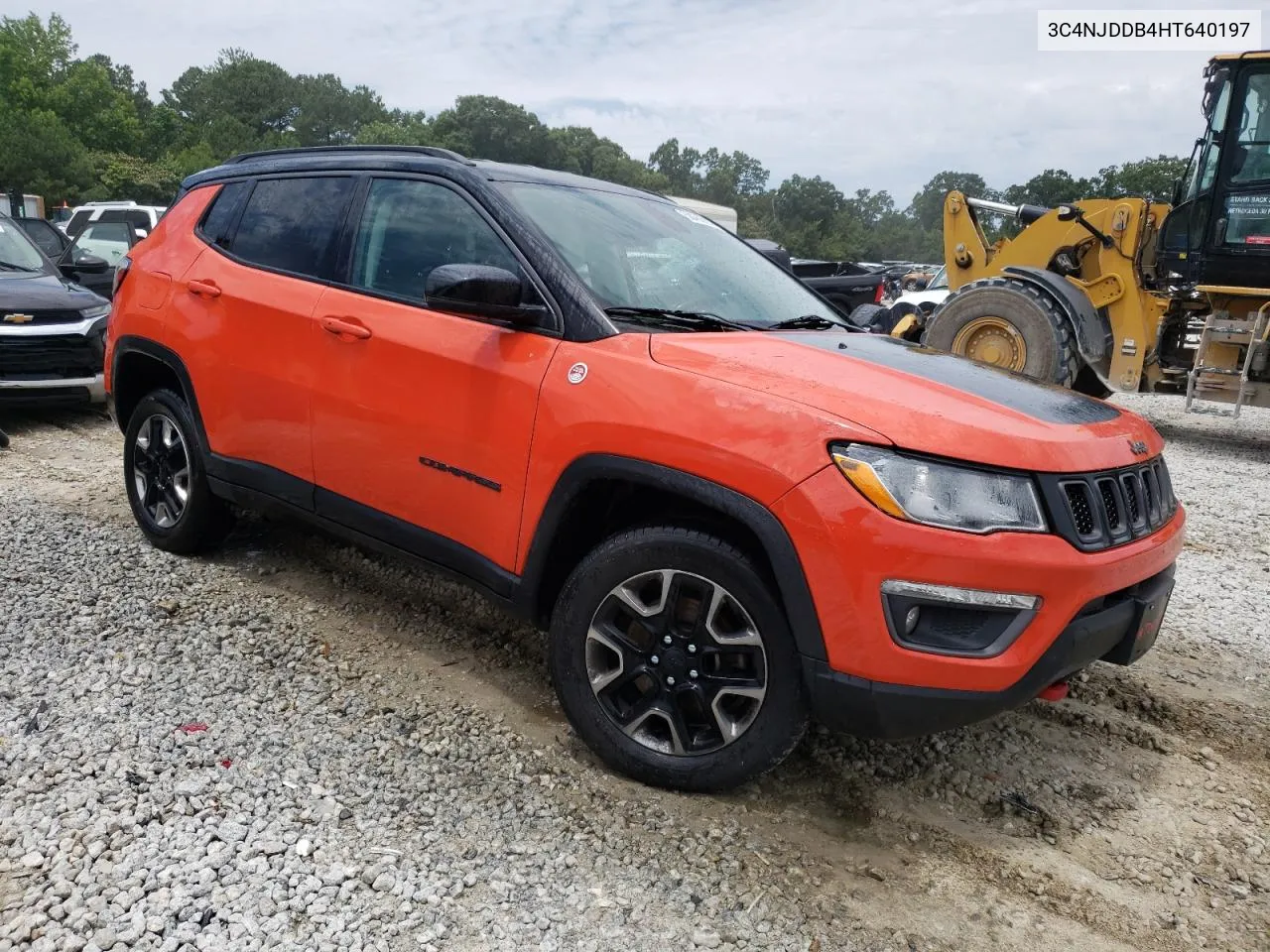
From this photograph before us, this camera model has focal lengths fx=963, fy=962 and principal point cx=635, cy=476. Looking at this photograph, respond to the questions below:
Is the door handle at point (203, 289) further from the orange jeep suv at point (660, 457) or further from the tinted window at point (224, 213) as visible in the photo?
the tinted window at point (224, 213)

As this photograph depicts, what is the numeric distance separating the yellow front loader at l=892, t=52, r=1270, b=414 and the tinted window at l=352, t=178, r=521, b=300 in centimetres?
645

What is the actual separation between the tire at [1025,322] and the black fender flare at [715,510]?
22.9 feet

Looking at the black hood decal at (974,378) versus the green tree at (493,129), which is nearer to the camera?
the black hood decal at (974,378)

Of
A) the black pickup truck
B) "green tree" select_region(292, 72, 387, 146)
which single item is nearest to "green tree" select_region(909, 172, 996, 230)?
"green tree" select_region(292, 72, 387, 146)

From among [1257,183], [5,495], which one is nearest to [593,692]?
[5,495]

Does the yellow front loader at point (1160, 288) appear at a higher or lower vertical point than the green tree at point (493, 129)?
lower

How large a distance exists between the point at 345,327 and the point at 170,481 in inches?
65.2

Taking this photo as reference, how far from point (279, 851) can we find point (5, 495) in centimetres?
424

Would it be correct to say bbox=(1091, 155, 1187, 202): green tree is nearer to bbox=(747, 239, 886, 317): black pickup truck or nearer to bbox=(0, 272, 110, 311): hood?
bbox=(747, 239, 886, 317): black pickup truck

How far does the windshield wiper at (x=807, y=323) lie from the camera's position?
11.3 ft

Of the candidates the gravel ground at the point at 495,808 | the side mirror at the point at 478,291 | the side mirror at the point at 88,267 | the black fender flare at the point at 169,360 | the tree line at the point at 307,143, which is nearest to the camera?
the gravel ground at the point at 495,808

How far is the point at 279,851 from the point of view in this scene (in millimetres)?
2488

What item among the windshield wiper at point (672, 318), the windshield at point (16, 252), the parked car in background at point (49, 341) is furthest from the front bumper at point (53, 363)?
the windshield wiper at point (672, 318)

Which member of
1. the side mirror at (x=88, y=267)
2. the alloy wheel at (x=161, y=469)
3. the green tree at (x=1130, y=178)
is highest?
the green tree at (x=1130, y=178)
